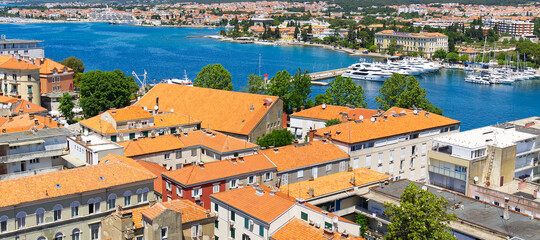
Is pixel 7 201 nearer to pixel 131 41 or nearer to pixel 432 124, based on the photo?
pixel 432 124

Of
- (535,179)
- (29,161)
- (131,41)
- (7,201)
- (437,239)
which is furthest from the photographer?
(131,41)

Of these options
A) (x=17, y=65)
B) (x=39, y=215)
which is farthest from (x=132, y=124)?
(x=17, y=65)

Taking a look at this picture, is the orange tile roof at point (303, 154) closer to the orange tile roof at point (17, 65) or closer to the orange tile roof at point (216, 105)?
the orange tile roof at point (216, 105)

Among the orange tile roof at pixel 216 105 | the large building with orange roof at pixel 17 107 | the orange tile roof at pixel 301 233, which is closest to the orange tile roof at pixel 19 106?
the large building with orange roof at pixel 17 107

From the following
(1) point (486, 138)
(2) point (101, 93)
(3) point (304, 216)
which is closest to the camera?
(3) point (304, 216)

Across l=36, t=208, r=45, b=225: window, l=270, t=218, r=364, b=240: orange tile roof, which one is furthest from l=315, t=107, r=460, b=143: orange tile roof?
l=36, t=208, r=45, b=225: window

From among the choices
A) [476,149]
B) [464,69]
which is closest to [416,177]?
[476,149]

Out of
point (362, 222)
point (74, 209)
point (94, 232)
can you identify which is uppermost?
point (74, 209)

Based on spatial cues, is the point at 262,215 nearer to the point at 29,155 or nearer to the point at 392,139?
the point at 29,155
